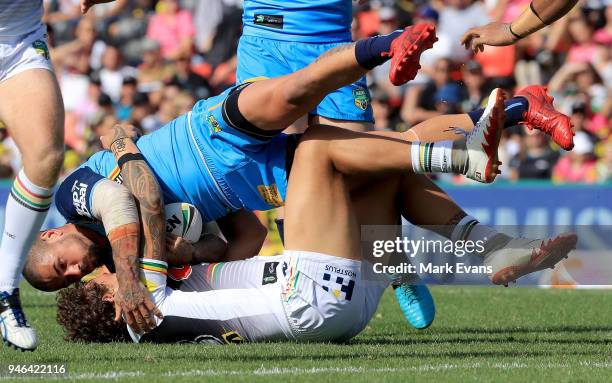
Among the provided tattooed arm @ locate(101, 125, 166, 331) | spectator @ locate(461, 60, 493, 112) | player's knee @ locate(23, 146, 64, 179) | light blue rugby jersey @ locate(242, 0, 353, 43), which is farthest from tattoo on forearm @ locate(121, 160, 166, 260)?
spectator @ locate(461, 60, 493, 112)

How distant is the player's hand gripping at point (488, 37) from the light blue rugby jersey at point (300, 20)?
58.1 inches

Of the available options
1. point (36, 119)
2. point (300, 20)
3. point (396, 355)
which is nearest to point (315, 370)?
point (396, 355)

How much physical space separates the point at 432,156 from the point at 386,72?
30.0ft

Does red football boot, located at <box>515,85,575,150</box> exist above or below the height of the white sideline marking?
above

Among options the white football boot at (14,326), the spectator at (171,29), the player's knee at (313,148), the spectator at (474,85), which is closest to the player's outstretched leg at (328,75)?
the player's knee at (313,148)

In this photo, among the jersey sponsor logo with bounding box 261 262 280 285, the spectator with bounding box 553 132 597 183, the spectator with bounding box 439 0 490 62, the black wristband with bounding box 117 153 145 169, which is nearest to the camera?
the jersey sponsor logo with bounding box 261 262 280 285

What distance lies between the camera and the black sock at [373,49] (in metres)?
5.93

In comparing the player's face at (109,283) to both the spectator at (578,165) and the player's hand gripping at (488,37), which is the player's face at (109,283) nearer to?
the player's hand gripping at (488,37)

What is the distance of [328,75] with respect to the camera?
20.1 feet

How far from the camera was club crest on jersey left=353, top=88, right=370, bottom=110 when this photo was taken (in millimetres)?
7922

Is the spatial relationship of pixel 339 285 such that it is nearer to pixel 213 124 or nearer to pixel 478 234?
pixel 478 234

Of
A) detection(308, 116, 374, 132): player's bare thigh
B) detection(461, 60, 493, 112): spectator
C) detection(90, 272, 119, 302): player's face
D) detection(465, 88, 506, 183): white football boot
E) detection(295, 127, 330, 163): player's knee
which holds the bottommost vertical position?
detection(461, 60, 493, 112): spectator

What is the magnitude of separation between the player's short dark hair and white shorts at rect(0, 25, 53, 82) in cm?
138

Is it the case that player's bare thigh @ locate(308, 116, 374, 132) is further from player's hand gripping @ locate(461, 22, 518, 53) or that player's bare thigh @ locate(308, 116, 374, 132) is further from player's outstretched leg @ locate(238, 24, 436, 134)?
player's outstretched leg @ locate(238, 24, 436, 134)
